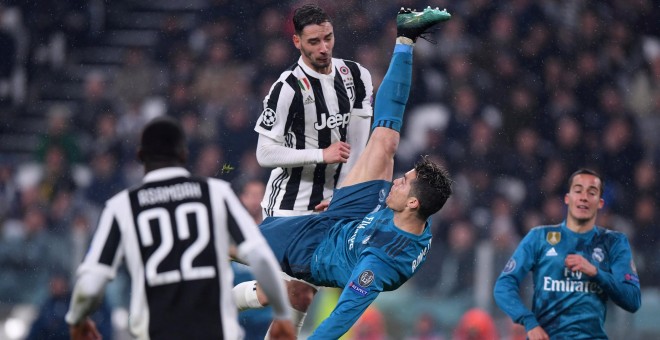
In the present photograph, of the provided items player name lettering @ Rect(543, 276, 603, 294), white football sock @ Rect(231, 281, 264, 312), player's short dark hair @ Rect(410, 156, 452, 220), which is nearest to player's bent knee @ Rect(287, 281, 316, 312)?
white football sock @ Rect(231, 281, 264, 312)

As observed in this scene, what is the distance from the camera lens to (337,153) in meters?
6.75

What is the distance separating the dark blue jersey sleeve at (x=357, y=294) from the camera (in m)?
5.89

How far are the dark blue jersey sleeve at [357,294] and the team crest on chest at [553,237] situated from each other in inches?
57.8

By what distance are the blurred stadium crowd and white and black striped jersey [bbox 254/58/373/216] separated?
320cm

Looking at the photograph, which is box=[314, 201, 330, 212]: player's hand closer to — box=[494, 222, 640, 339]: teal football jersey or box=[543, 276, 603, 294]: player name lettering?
box=[494, 222, 640, 339]: teal football jersey

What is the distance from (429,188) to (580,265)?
1181 mm

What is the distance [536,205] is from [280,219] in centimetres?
519

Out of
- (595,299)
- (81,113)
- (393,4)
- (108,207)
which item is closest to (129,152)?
(81,113)

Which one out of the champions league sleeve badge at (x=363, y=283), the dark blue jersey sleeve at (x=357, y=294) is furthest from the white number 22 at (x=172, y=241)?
the champions league sleeve badge at (x=363, y=283)

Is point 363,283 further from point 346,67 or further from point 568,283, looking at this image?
point 568,283

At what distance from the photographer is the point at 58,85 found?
14.5 m

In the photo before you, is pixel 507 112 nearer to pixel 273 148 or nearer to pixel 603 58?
pixel 603 58

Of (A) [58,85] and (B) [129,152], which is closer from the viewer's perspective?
(B) [129,152]

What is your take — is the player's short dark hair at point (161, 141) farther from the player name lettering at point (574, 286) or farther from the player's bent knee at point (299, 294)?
the player name lettering at point (574, 286)
